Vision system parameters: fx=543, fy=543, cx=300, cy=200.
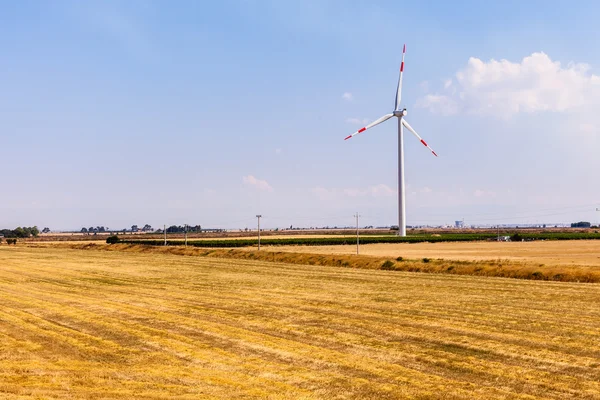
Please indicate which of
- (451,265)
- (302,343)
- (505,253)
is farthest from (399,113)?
(302,343)

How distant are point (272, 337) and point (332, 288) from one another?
17.9 meters

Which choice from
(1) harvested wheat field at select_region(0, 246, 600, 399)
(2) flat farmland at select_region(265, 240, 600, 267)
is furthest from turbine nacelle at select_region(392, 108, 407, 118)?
(1) harvested wheat field at select_region(0, 246, 600, 399)

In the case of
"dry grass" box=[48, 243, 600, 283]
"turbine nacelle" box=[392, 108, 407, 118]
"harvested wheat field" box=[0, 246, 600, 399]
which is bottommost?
"harvested wheat field" box=[0, 246, 600, 399]

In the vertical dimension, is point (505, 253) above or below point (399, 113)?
below

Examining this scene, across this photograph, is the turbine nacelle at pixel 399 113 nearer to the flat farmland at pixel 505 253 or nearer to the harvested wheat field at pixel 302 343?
the flat farmland at pixel 505 253

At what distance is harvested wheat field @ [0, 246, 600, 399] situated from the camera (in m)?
13.8

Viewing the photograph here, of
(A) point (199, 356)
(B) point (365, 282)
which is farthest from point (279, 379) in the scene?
(B) point (365, 282)

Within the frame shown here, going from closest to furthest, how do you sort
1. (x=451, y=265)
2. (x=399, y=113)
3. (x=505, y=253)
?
(x=451, y=265) < (x=505, y=253) < (x=399, y=113)

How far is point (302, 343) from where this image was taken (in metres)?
18.9

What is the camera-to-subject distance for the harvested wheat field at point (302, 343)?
542 inches

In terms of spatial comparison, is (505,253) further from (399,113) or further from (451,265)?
(399,113)

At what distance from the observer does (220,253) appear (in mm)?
82750

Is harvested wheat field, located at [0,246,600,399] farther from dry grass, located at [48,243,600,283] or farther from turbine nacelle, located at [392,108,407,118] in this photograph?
turbine nacelle, located at [392,108,407,118]

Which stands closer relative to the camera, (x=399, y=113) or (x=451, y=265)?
(x=451, y=265)
